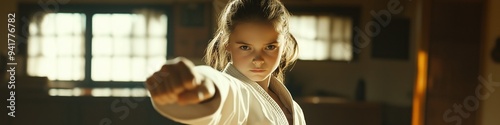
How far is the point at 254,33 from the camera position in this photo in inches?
30.0

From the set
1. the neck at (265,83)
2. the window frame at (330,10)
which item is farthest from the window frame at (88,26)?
the neck at (265,83)

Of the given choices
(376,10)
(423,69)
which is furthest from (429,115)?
(376,10)

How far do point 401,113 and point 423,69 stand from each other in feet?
2.42

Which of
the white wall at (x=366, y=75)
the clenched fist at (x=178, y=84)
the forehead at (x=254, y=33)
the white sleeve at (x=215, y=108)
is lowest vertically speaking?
the white wall at (x=366, y=75)

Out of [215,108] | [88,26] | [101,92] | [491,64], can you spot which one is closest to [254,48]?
[215,108]

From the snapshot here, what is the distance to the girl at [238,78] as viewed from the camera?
45cm

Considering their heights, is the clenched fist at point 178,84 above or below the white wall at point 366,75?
above

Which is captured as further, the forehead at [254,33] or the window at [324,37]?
the window at [324,37]

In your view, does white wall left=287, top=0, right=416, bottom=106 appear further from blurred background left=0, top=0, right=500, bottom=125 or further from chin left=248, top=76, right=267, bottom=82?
chin left=248, top=76, right=267, bottom=82

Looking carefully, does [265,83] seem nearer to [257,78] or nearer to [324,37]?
[257,78]

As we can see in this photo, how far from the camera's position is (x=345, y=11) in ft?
12.4

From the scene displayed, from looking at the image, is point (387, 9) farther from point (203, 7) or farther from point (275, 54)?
point (275, 54)

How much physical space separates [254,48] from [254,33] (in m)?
0.02

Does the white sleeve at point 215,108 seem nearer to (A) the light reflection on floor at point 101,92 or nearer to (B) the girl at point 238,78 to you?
(B) the girl at point 238,78
